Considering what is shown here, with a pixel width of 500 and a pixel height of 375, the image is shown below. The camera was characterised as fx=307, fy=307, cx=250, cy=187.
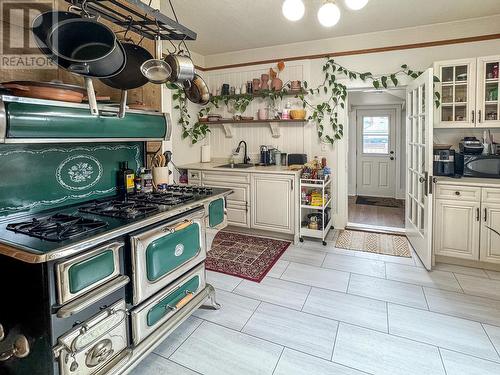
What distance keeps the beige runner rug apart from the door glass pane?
124 inches

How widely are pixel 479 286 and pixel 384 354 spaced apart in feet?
4.78

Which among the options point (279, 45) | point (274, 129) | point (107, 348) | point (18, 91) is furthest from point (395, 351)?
point (279, 45)

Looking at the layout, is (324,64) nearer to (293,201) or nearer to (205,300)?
(293,201)

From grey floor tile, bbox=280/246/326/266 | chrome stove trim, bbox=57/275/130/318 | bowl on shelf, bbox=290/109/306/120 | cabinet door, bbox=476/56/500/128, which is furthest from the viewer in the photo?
bowl on shelf, bbox=290/109/306/120

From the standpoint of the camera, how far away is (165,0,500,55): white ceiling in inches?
119

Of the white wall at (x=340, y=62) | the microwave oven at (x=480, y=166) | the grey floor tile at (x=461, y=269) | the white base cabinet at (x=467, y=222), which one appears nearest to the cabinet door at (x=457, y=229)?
the white base cabinet at (x=467, y=222)

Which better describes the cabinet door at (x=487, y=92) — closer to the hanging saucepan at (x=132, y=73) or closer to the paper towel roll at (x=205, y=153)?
the hanging saucepan at (x=132, y=73)

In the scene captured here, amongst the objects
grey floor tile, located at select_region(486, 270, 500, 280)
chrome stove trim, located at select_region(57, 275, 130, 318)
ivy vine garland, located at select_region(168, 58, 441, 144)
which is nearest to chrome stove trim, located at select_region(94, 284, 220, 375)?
chrome stove trim, located at select_region(57, 275, 130, 318)

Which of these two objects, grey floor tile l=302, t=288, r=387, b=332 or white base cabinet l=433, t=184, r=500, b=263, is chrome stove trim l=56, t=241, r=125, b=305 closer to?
grey floor tile l=302, t=288, r=387, b=332

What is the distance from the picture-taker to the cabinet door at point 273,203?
151 inches

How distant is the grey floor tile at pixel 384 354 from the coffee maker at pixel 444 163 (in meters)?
1.93

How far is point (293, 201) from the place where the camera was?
3.81 metres

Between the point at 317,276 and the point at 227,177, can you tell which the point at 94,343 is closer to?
the point at 317,276

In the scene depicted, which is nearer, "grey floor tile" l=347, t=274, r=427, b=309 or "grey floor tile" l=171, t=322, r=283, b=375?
"grey floor tile" l=171, t=322, r=283, b=375
